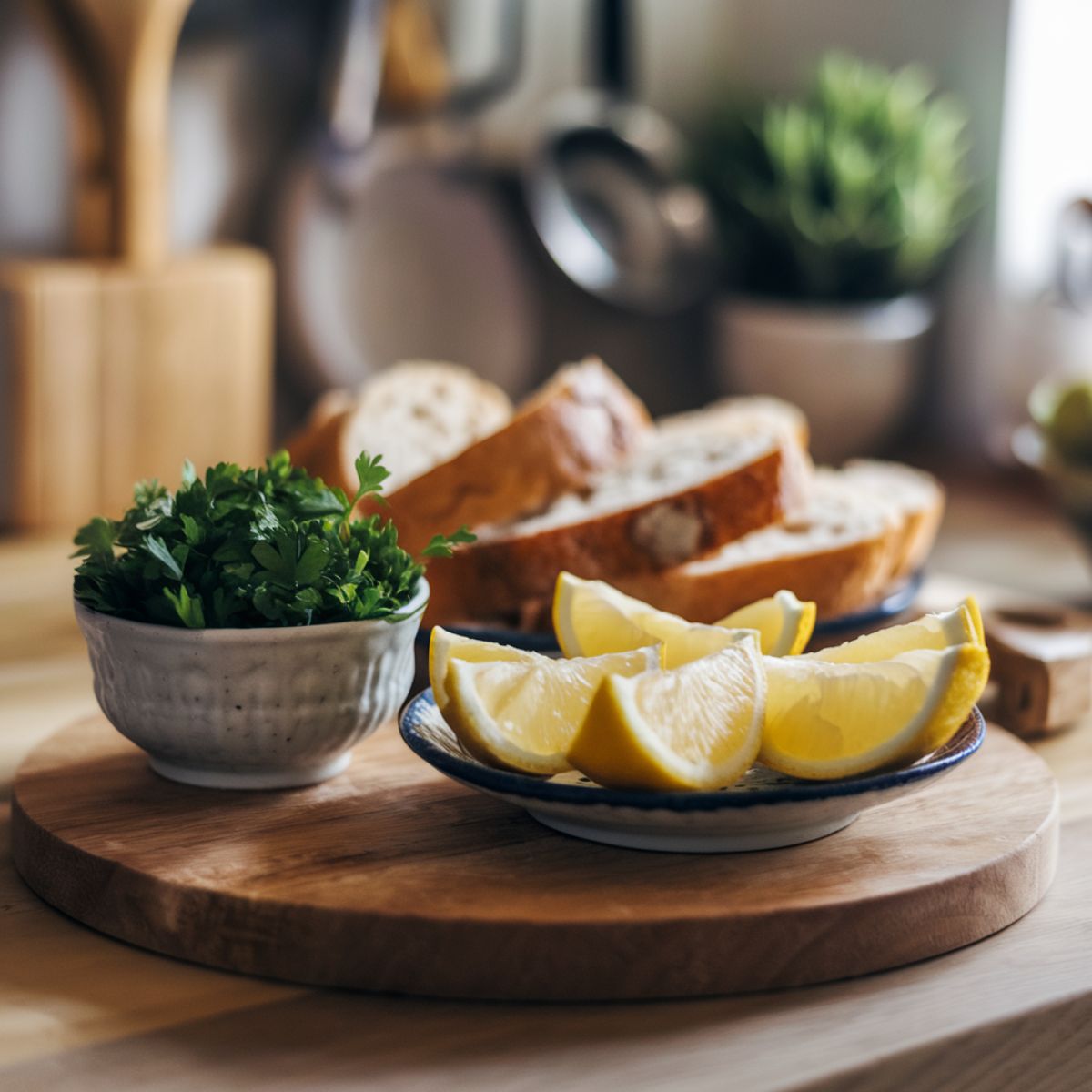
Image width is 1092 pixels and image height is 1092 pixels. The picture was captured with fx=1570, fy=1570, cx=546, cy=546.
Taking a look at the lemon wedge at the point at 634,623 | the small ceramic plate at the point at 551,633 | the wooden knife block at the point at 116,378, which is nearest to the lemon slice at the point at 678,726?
the lemon wedge at the point at 634,623

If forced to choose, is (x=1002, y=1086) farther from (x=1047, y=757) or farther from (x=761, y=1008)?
(x=1047, y=757)

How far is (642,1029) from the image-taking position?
81 cm

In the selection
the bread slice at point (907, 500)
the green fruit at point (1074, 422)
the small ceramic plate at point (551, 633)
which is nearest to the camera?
the small ceramic plate at point (551, 633)

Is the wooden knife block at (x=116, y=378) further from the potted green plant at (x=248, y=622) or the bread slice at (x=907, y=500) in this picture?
the potted green plant at (x=248, y=622)

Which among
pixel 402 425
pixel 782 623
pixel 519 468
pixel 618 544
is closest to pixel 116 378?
pixel 402 425

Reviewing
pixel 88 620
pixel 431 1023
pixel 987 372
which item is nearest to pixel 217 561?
pixel 88 620

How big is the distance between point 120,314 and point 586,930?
1.45 m

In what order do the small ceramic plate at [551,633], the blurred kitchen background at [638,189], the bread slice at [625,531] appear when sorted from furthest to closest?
the blurred kitchen background at [638,189] < the bread slice at [625,531] < the small ceramic plate at [551,633]

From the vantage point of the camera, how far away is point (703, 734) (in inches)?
34.9

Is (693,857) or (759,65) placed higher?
(759,65)

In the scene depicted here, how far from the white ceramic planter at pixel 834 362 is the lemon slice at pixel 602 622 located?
1.61 metres

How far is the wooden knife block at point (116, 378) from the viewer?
2012 millimetres

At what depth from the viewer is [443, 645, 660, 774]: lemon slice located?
0.90 meters

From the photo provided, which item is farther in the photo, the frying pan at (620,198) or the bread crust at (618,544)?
the frying pan at (620,198)
